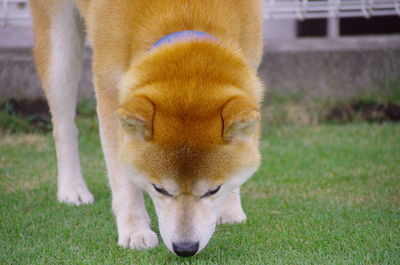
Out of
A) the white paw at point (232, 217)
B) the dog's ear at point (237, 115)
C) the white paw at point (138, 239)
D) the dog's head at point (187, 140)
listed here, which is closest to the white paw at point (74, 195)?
the white paw at point (138, 239)

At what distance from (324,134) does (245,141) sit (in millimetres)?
2707

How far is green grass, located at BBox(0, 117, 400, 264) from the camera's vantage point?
2.94m

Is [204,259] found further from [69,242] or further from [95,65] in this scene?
[95,65]

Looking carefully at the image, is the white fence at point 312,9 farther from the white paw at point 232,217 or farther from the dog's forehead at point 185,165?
the dog's forehead at point 185,165

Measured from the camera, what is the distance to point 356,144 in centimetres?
512

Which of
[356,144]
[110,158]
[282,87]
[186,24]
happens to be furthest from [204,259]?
[282,87]

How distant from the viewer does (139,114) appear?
8.53ft

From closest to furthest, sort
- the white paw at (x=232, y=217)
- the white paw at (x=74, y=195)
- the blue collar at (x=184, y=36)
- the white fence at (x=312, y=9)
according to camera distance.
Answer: the blue collar at (x=184, y=36) < the white paw at (x=232, y=217) < the white paw at (x=74, y=195) < the white fence at (x=312, y=9)

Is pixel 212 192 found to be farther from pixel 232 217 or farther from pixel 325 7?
pixel 325 7

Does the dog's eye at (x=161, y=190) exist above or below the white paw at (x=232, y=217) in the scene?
above

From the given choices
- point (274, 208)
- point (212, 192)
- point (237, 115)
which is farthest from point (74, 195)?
point (237, 115)

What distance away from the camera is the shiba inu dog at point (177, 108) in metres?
2.67

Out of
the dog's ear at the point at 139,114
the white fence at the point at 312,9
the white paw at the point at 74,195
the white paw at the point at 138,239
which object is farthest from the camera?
the white fence at the point at 312,9

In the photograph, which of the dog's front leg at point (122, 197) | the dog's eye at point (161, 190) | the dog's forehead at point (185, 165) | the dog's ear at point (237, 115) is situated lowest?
the dog's front leg at point (122, 197)
